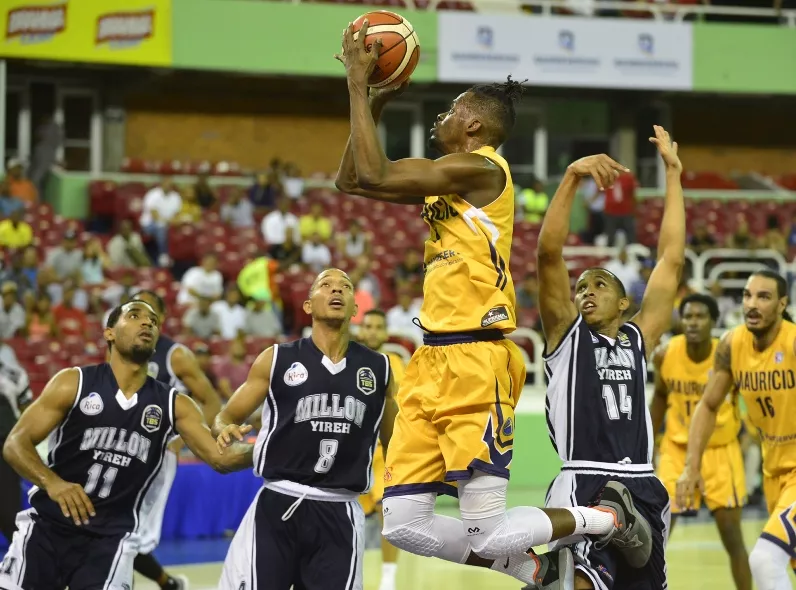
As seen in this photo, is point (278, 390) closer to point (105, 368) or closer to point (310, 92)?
point (105, 368)

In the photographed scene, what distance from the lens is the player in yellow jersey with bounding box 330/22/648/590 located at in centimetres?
519

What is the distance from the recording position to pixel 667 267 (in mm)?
6133

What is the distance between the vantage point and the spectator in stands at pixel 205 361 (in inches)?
527

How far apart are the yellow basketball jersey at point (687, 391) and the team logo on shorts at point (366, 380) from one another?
3.27m

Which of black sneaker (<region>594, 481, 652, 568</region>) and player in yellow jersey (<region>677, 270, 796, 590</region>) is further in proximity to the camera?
player in yellow jersey (<region>677, 270, 796, 590</region>)

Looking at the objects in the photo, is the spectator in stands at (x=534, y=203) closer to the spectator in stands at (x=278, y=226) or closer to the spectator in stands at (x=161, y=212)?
the spectator in stands at (x=278, y=226)

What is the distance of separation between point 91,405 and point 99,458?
0.26m

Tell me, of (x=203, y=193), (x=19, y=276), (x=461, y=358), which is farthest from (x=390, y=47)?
(x=203, y=193)

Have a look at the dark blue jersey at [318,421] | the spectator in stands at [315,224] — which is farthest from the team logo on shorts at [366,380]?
the spectator in stands at [315,224]

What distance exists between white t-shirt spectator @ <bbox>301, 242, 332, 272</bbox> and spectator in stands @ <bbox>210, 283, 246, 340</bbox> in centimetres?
193

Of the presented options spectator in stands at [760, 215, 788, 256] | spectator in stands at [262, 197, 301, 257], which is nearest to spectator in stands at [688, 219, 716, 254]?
spectator in stands at [760, 215, 788, 256]

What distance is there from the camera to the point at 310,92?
23.5m

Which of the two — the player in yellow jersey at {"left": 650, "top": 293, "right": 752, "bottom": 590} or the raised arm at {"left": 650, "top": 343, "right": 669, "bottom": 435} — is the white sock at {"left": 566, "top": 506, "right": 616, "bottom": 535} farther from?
the player in yellow jersey at {"left": 650, "top": 293, "right": 752, "bottom": 590}

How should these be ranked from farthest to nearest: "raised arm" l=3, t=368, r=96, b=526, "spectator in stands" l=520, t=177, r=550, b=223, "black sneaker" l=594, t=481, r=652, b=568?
"spectator in stands" l=520, t=177, r=550, b=223
"raised arm" l=3, t=368, r=96, b=526
"black sneaker" l=594, t=481, r=652, b=568
